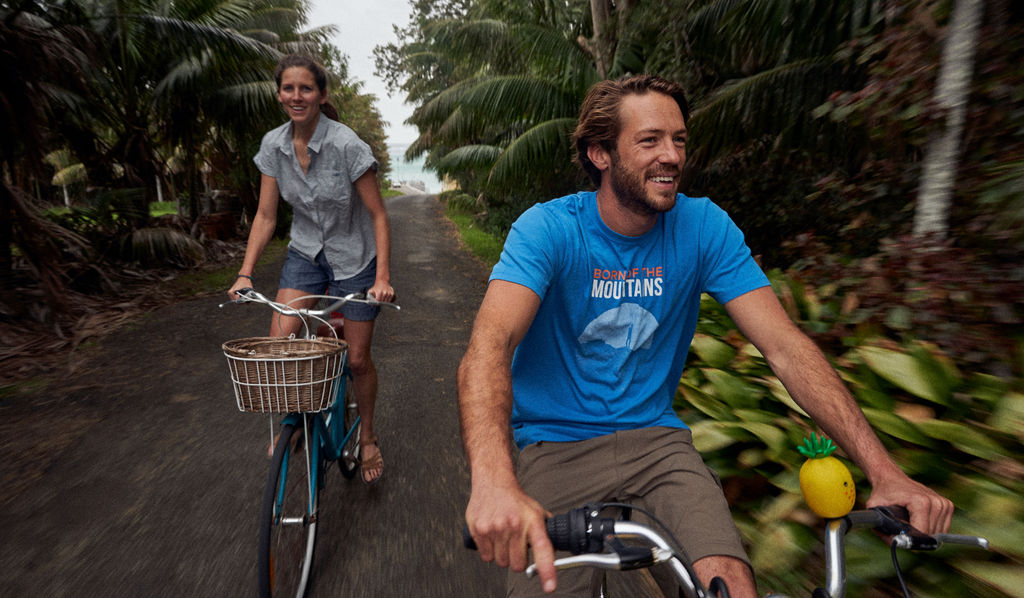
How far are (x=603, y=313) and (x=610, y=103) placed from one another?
707mm

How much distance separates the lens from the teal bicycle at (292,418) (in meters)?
2.28

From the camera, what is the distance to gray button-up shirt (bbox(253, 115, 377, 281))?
3.06 meters

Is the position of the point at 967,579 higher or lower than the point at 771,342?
lower

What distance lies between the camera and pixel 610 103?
1.93 metres

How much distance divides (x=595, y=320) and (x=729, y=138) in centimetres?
621

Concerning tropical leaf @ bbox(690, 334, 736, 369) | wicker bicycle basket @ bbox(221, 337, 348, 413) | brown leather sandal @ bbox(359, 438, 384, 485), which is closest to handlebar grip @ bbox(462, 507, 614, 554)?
wicker bicycle basket @ bbox(221, 337, 348, 413)

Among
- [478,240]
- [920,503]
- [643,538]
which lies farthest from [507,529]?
[478,240]

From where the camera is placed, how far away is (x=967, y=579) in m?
1.98

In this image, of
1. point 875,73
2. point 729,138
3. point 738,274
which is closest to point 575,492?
point 738,274

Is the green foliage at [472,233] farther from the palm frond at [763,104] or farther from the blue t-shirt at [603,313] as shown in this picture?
the blue t-shirt at [603,313]

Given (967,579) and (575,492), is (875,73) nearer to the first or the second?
(967,579)

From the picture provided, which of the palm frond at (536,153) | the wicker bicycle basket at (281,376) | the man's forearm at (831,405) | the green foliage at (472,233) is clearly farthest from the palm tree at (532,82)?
the man's forearm at (831,405)

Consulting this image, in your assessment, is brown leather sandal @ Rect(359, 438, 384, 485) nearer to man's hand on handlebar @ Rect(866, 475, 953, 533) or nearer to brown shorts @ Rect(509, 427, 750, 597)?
brown shorts @ Rect(509, 427, 750, 597)

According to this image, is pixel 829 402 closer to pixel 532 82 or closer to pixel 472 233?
pixel 532 82
